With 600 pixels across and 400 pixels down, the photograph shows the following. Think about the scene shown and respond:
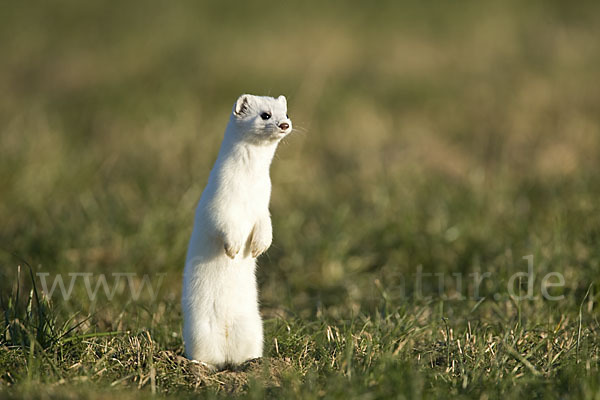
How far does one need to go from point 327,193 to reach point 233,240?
3113 millimetres

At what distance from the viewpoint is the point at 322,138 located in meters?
7.75

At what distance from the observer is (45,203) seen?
19.2 feet

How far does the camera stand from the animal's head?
3.25m

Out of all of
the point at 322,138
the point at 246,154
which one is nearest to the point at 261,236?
the point at 246,154

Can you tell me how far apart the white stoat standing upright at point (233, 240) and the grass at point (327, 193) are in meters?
0.16

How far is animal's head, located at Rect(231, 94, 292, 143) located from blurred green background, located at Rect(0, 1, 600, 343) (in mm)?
1344

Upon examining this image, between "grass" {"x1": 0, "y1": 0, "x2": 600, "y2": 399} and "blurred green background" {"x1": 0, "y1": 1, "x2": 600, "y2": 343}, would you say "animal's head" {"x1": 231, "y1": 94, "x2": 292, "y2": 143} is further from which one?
"blurred green background" {"x1": 0, "y1": 1, "x2": 600, "y2": 343}

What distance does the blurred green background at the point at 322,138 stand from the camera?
16.8 ft

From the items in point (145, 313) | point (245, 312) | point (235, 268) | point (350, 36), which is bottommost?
point (145, 313)

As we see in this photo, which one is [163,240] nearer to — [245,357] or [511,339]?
[245,357]

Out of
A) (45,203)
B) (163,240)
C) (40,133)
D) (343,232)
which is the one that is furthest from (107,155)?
(343,232)

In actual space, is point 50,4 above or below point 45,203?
above

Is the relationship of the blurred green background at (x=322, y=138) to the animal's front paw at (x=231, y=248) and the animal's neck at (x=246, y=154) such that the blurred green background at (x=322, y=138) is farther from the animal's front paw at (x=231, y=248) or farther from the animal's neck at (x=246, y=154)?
the animal's neck at (x=246, y=154)

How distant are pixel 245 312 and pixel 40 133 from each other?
457cm
